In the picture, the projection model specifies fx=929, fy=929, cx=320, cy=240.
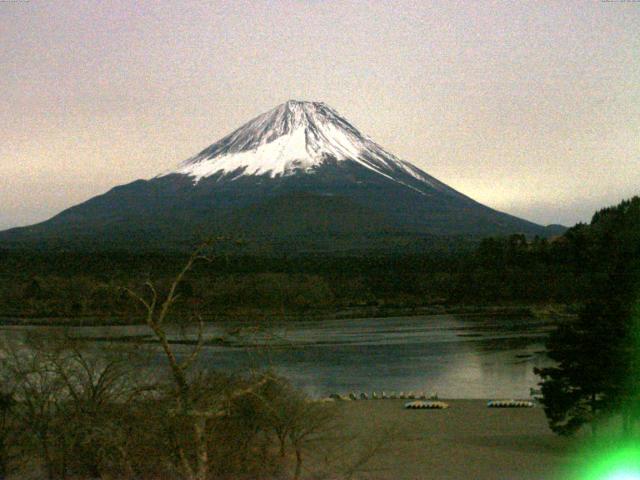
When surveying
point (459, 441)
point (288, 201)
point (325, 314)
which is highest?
point (288, 201)

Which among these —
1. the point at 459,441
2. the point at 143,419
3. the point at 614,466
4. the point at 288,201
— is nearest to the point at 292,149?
the point at 288,201

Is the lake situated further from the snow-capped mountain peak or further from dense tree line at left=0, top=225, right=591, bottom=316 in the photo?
the snow-capped mountain peak

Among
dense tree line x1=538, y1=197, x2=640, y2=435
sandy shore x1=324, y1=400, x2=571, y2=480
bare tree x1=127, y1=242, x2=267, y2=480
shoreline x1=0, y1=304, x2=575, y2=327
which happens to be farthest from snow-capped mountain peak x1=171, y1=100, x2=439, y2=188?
bare tree x1=127, y1=242, x2=267, y2=480

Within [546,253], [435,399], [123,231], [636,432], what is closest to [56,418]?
[636,432]

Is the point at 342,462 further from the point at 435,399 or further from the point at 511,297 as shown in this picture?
the point at 511,297

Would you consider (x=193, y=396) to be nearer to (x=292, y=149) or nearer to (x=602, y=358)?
(x=602, y=358)

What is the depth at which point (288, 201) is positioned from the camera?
104250 mm

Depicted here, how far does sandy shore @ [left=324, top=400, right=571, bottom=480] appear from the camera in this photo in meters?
12.6

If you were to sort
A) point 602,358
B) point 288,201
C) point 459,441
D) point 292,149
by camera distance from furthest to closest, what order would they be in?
point 292,149
point 288,201
point 459,441
point 602,358

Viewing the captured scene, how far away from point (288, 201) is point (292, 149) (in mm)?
18696

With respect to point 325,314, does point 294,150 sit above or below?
above

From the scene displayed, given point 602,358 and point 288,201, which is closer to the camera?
point 602,358

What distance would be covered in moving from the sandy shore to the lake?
7.56 ft

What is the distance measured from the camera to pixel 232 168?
120 metres
